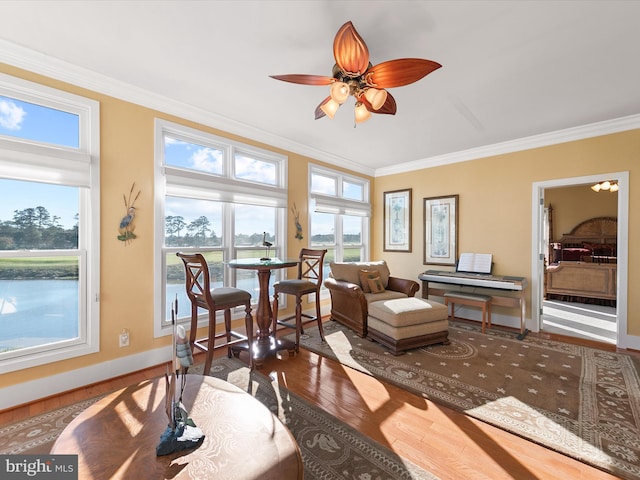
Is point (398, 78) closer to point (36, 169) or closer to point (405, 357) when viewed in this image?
point (405, 357)

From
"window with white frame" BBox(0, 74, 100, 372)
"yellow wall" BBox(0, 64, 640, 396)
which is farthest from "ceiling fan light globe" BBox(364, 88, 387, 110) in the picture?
"window with white frame" BBox(0, 74, 100, 372)

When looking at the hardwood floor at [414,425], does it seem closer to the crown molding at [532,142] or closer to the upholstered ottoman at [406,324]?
the upholstered ottoman at [406,324]

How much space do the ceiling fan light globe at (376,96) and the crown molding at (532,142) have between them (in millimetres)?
3253

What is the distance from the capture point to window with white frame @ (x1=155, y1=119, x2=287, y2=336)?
9.95ft

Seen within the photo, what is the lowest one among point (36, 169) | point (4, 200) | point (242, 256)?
point (242, 256)

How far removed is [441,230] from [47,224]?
5.07 meters

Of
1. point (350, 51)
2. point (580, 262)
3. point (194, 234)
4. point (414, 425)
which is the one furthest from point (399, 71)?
point (580, 262)

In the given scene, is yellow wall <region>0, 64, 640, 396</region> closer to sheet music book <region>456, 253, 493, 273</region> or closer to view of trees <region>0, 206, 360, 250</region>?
sheet music book <region>456, 253, 493, 273</region>

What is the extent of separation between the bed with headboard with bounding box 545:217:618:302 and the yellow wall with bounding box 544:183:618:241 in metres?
0.15

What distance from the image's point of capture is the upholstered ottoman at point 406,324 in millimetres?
Result: 3143

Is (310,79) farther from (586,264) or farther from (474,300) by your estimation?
(586,264)

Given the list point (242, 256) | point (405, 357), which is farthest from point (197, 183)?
point (405, 357)

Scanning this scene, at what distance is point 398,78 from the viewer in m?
1.93

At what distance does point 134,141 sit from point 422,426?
3456 millimetres
